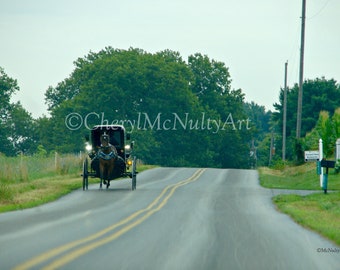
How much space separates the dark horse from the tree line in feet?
175

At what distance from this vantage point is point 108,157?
30812 millimetres

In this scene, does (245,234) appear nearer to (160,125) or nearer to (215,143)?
(160,125)

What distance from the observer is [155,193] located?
95.4ft

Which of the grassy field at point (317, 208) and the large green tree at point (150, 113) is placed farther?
the large green tree at point (150, 113)

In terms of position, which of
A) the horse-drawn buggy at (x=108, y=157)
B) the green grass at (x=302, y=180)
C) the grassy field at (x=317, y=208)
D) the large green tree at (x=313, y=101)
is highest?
the large green tree at (x=313, y=101)

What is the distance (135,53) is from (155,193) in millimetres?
70844

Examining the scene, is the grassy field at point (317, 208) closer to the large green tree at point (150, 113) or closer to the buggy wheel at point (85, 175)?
the buggy wheel at point (85, 175)

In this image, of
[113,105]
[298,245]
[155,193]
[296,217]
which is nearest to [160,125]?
[113,105]

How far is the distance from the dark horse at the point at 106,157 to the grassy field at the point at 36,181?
1.51 meters

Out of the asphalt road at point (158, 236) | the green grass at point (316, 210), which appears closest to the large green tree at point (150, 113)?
the green grass at point (316, 210)

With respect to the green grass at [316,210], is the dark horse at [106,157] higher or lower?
higher


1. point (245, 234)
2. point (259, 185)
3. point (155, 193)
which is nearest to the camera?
point (245, 234)

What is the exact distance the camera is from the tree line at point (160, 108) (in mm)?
90062

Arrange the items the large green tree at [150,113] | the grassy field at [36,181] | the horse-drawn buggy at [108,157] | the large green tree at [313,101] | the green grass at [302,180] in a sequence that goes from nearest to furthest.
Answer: the grassy field at [36,181], the horse-drawn buggy at [108,157], the green grass at [302,180], the large green tree at [150,113], the large green tree at [313,101]
